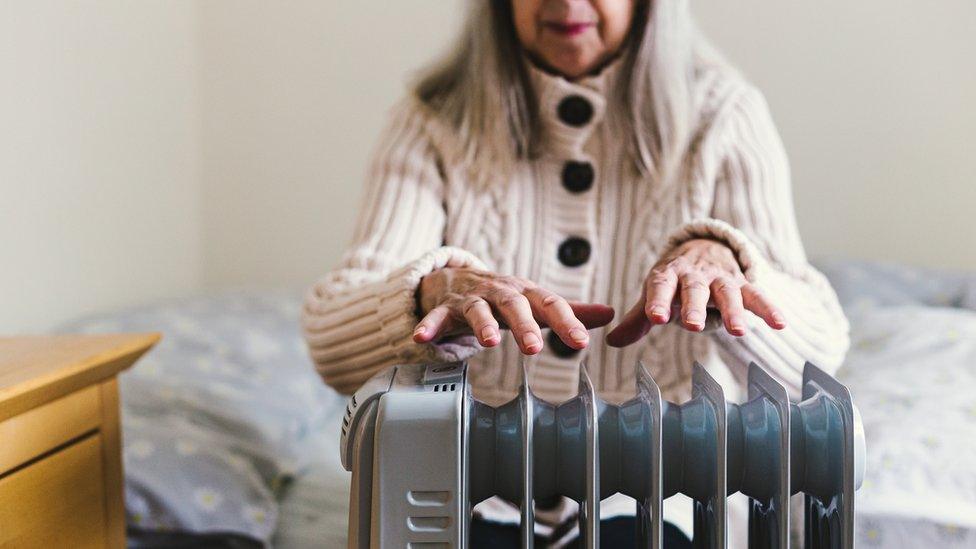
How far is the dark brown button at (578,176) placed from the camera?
1.10m

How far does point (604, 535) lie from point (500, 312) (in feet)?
0.98

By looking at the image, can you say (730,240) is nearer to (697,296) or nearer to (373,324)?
(697,296)

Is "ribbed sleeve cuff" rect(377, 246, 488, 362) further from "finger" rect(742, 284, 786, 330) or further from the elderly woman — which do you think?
"finger" rect(742, 284, 786, 330)

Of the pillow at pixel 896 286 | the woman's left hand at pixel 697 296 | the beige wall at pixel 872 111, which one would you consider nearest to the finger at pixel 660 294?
the woman's left hand at pixel 697 296

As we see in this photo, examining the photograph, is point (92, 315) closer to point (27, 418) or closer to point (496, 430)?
point (27, 418)

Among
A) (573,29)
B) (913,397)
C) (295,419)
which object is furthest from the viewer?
(295,419)

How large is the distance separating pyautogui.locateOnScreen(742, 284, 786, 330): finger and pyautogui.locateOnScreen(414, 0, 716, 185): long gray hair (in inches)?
14.0

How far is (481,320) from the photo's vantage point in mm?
695

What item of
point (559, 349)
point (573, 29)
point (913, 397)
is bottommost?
point (913, 397)

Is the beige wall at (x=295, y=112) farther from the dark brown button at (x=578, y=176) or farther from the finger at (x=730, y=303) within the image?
the finger at (x=730, y=303)

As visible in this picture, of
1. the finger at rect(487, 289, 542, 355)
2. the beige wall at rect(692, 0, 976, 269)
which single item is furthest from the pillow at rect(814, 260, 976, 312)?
the finger at rect(487, 289, 542, 355)

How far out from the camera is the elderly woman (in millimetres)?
1041

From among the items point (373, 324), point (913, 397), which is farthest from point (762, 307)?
point (913, 397)

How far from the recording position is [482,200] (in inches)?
43.5
